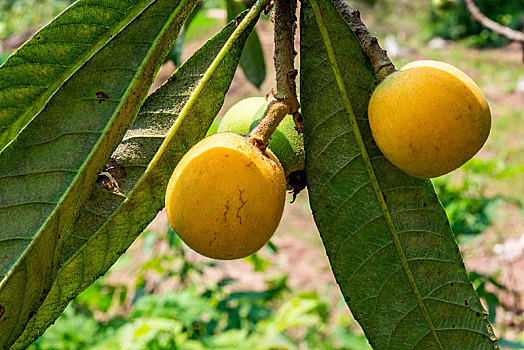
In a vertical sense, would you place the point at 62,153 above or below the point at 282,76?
below

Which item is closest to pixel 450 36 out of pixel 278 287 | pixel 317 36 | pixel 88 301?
pixel 278 287

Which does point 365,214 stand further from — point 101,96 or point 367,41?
point 101,96

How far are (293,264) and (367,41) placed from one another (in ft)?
14.2

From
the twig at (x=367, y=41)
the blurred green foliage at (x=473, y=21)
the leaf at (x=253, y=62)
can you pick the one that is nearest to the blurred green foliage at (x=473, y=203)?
the leaf at (x=253, y=62)

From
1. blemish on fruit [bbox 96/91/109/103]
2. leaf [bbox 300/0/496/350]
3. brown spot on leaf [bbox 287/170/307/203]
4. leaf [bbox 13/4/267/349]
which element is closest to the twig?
leaf [bbox 300/0/496/350]

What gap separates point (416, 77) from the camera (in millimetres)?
1000

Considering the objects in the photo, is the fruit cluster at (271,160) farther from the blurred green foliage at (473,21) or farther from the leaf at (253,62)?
the blurred green foliage at (473,21)

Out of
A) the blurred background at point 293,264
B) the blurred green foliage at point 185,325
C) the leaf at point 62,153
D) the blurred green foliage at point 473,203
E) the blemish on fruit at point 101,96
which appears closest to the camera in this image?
the leaf at point 62,153

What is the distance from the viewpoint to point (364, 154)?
113cm

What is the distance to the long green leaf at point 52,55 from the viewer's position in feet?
3.37

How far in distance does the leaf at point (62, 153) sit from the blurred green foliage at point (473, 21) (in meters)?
9.45

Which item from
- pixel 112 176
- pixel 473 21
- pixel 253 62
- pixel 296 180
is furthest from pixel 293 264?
pixel 473 21

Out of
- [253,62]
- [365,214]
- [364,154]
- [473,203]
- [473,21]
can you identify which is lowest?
[365,214]

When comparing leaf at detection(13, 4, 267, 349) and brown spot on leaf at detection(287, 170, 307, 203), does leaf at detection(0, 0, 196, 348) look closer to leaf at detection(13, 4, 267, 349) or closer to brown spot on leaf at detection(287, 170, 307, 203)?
leaf at detection(13, 4, 267, 349)
